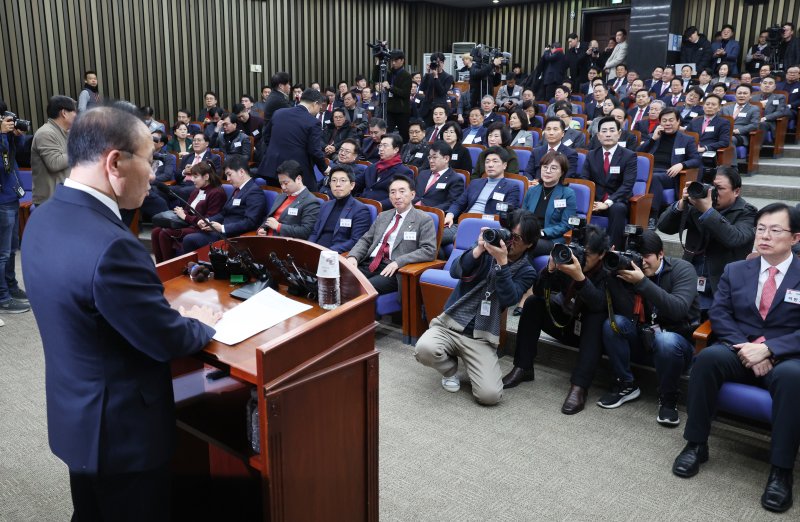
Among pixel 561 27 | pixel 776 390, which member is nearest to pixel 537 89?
pixel 561 27

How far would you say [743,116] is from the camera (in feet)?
21.4

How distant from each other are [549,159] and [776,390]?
2286 mm

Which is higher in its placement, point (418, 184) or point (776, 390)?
point (418, 184)

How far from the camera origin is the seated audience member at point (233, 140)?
7.50m

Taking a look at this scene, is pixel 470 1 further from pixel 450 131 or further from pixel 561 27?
pixel 450 131

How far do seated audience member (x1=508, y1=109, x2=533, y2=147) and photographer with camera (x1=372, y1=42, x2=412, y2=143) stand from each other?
1.44m

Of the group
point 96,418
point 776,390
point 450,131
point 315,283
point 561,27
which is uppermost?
point 561,27

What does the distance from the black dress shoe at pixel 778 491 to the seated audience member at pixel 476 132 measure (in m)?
4.85

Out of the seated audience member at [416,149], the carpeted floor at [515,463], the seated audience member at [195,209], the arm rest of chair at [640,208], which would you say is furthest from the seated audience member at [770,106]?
the seated audience member at [195,209]

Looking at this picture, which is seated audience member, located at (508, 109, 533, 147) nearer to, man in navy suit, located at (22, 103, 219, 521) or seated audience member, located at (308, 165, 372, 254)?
seated audience member, located at (308, 165, 372, 254)

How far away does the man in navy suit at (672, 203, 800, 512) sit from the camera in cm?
226

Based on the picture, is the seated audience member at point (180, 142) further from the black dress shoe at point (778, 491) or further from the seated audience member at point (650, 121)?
the black dress shoe at point (778, 491)

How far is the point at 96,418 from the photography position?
1309mm

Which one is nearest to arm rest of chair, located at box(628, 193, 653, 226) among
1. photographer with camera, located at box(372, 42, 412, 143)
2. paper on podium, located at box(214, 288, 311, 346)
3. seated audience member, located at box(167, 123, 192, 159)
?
photographer with camera, located at box(372, 42, 412, 143)
